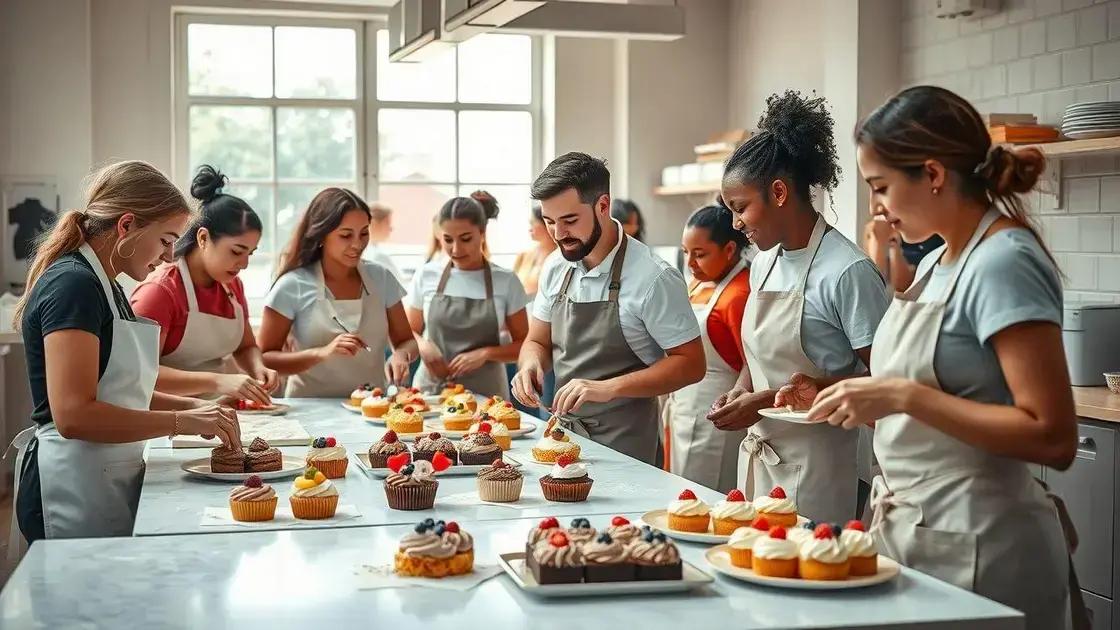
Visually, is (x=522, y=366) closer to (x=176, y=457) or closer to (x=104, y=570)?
(x=176, y=457)

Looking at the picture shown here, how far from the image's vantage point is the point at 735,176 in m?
2.89

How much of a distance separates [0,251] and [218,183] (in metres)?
3.63

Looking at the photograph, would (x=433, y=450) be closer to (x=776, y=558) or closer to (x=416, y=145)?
(x=776, y=558)

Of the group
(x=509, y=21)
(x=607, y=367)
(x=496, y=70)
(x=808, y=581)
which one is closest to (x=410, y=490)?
(x=808, y=581)

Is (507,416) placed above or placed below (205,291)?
below

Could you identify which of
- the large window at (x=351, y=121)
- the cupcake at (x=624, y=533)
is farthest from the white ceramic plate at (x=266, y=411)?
the large window at (x=351, y=121)

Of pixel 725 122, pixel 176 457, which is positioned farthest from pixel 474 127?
pixel 176 457

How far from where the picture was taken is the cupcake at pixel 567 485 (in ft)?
8.36

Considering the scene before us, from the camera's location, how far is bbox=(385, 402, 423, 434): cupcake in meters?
3.50

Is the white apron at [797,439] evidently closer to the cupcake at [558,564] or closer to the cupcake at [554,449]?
the cupcake at [554,449]

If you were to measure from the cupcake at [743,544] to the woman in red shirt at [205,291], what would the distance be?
7.23 feet

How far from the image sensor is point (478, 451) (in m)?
2.92

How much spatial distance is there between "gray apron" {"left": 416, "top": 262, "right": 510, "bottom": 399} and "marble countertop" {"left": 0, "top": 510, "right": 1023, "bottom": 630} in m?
2.81

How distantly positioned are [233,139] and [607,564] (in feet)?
21.2
